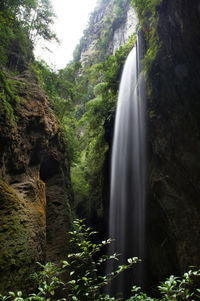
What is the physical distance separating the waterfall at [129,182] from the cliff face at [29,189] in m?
2.38

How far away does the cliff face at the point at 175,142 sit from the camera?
5477 mm

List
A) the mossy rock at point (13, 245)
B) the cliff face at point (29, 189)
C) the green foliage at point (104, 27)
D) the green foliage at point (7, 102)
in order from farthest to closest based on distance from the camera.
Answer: the green foliage at point (104, 27) < the green foliage at point (7, 102) < the cliff face at point (29, 189) < the mossy rock at point (13, 245)

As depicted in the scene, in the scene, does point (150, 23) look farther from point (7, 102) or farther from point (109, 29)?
point (109, 29)

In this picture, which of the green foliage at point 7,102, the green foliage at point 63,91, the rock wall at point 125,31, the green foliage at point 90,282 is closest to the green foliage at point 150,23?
the green foliage at point 7,102

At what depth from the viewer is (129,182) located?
7.81 m

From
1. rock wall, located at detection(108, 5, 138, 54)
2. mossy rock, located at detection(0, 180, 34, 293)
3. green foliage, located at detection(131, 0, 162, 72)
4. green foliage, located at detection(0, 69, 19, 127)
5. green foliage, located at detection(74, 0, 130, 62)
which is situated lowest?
mossy rock, located at detection(0, 180, 34, 293)

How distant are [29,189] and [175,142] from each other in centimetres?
477

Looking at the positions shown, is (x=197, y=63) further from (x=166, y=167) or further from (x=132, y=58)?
(x=132, y=58)

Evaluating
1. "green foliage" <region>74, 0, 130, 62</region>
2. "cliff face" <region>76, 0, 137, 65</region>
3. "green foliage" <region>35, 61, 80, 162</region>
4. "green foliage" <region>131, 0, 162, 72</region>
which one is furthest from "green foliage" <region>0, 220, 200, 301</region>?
"green foliage" <region>74, 0, 130, 62</region>

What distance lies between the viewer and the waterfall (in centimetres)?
714

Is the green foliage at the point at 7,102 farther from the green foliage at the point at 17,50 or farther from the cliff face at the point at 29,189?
the green foliage at the point at 17,50

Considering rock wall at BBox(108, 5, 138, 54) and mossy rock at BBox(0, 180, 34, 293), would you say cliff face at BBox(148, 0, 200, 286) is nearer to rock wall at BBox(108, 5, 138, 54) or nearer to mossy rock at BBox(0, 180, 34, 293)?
mossy rock at BBox(0, 180, 34, 293)

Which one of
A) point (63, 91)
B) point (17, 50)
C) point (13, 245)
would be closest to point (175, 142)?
point (13, 245)

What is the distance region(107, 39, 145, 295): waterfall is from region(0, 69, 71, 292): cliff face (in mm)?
2379
